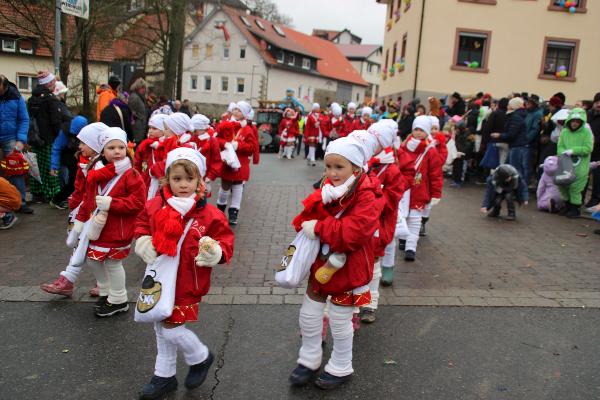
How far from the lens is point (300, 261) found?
3.43m

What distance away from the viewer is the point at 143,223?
3418 mm

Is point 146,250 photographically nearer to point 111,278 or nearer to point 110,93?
point 111,278

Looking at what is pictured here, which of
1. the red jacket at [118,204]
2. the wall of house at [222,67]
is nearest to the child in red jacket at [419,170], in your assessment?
the red jacket at [118,204]

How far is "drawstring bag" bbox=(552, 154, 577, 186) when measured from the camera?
9.60 m

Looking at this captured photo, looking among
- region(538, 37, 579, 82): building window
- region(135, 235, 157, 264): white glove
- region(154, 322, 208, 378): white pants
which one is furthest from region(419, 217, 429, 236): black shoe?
region(538, 37, 579, 82): building window

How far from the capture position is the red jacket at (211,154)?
7.62 meters

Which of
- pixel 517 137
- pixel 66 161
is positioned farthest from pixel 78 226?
pixel 517 137

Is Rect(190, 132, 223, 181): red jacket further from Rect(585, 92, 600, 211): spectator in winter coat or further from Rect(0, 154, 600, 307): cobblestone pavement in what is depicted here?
Rect(585, 92, 600, 211): spectator in winter coat

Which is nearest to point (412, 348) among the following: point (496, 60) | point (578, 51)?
point (496, 60)

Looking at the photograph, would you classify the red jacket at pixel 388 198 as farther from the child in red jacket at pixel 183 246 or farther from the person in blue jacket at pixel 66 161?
the person in blue jacket at pixel 66 161

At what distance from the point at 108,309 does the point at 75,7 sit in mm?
6270

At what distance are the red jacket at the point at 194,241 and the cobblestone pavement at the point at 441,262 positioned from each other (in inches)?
67.4

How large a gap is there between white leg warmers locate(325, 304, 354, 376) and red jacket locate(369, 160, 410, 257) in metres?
0.92

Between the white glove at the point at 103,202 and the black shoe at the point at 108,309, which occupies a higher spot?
the white glove at the point at 103,202
